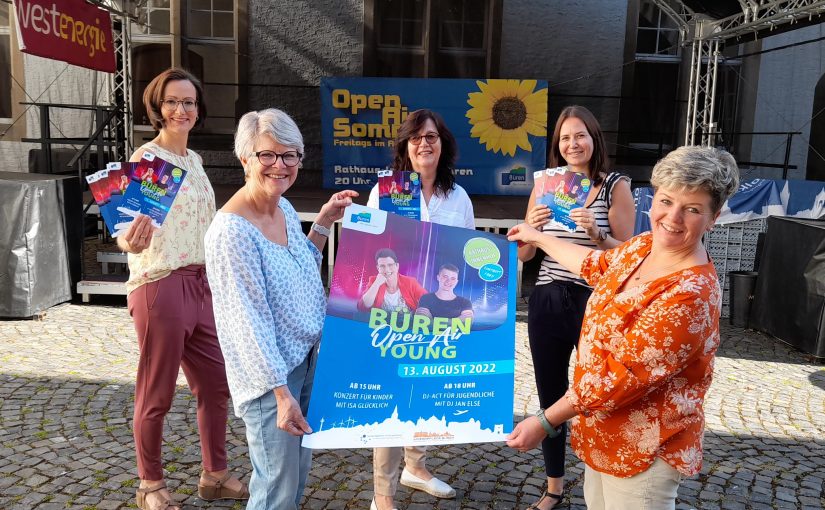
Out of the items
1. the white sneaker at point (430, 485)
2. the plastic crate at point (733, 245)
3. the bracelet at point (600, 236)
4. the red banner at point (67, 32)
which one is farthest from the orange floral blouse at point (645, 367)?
the red banner at point (67, 32)

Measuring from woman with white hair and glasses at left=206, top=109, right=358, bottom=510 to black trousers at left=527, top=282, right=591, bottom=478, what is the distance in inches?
43.2

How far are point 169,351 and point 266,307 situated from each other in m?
1.04

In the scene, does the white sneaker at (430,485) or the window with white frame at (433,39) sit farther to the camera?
the window with white frame at (433,39)

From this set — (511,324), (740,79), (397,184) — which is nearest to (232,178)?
(740,79)

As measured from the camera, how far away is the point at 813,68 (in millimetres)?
11188

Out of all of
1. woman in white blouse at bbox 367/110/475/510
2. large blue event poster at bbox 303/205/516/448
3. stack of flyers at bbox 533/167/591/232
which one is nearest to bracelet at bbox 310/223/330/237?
large blue event poster at bbox 303/205/516/448

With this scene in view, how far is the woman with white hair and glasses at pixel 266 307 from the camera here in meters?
1.96

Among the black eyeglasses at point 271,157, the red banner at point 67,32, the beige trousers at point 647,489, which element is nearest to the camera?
the beige trousers at point 647,489

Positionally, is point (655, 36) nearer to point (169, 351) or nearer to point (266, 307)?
point (169, 351)

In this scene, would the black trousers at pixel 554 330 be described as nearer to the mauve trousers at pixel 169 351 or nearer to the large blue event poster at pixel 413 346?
the large blue event poster at pixel 413 346

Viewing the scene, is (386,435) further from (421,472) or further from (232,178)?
(232,178)

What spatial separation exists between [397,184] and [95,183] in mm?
1132

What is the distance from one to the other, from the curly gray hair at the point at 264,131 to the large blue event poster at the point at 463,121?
849 centimetres

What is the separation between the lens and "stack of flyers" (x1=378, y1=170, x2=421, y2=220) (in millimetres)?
2951
